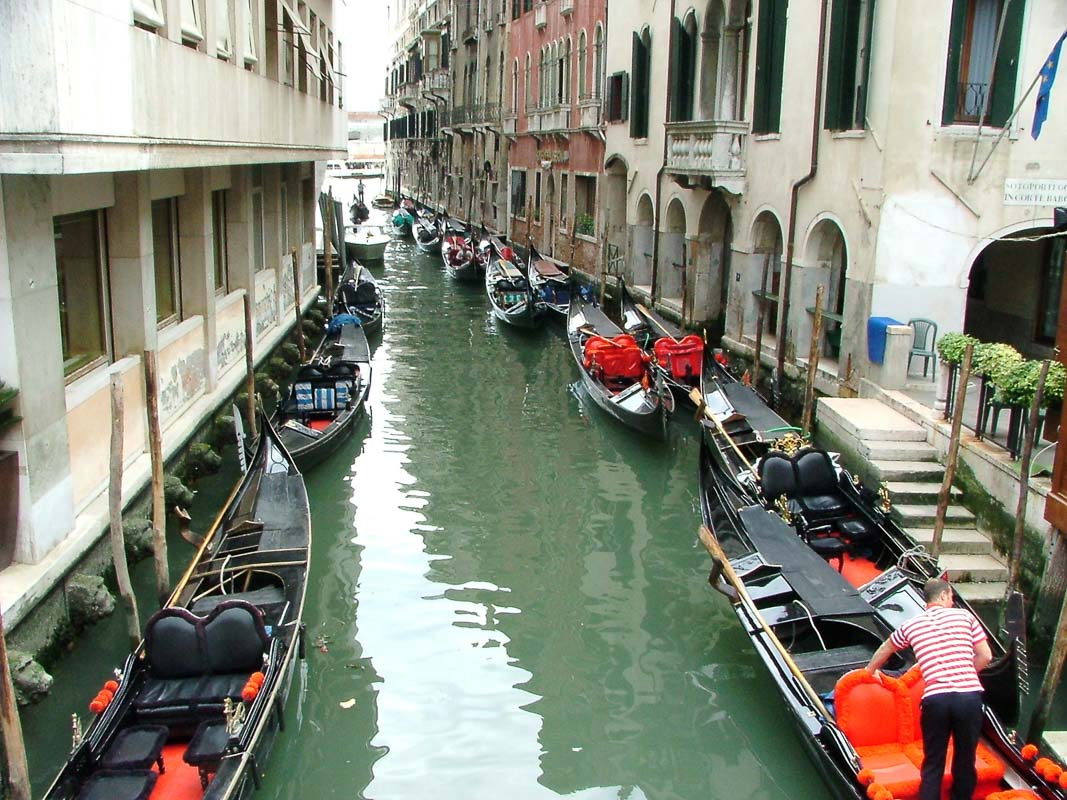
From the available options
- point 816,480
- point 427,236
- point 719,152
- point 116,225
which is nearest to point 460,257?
point 427,236

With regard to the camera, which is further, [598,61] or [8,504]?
[598,61]

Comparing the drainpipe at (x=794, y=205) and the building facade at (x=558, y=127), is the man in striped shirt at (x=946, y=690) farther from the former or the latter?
the building facade at (x=558, y=127)

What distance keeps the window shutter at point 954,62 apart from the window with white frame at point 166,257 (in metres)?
7.13

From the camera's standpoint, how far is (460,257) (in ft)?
82.2

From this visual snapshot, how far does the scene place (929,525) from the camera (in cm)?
731

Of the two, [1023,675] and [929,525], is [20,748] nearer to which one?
[1023,675]

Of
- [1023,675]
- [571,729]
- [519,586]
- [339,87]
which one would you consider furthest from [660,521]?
[339,87]

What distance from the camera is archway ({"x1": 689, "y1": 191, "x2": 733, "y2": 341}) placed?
47.9ft

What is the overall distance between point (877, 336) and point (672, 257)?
283 inches

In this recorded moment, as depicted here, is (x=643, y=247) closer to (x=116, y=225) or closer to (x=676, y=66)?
(x=676, y=66)

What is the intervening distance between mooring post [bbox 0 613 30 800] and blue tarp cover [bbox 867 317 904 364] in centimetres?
760

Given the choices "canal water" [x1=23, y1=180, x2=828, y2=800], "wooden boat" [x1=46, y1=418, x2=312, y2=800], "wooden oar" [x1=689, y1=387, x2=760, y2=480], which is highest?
"wooden oar" [x1=689, y1=387, x2=760, y2=480]

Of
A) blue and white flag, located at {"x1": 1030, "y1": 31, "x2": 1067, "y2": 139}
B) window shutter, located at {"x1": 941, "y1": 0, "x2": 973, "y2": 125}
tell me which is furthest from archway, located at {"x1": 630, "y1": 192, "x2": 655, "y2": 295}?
blue and white flag, located at {"x1": 1030, "y1": 31, "x2": 1067, "y2": 139}

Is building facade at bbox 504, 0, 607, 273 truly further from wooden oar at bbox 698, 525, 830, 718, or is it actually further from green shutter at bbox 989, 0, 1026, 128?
wooden oar at bbox 698, 525, 830, 718
